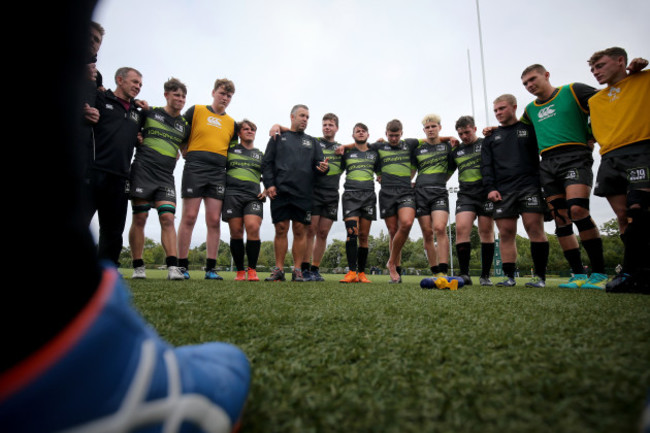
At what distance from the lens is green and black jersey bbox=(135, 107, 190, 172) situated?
3.74 meters

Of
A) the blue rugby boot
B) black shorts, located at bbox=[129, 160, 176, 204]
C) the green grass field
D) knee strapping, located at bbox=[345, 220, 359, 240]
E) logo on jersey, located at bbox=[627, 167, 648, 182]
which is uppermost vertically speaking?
black shorts, located at bbox=[129, 160, 176, 204]

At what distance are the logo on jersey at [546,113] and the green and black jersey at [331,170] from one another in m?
2.68

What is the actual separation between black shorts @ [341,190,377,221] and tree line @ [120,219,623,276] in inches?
1363

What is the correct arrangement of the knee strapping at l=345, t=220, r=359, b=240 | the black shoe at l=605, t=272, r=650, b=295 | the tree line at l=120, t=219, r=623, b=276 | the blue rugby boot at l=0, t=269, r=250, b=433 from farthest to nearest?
the tree line at l=120, t=219, r=623, b=276, the knee strapping at l=345, t=220, r=359, b=240, the black shoe at l=605, t=272, r=650, b=295, the blue rugby boot at l=0, t=269, r=250, b=433

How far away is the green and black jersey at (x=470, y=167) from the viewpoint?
174 inches

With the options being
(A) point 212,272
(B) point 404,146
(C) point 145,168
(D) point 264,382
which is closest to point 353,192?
(B) point 404,146

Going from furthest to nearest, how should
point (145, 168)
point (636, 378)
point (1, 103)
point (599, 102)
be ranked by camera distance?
point (145, 168)
point (599, 102)
point (636, 378)
point (1, 103)

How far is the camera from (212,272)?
4.60m

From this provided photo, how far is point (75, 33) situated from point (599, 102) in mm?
4100

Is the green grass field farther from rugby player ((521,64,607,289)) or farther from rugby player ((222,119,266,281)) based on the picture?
rugby player ((222,119,266,281))

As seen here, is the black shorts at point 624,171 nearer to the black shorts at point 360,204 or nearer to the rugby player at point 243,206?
the black shorts at point 360,204

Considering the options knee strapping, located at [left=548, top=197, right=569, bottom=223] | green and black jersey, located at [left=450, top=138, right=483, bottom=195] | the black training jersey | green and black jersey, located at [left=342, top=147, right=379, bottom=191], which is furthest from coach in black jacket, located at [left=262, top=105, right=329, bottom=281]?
knee strapping, located at [left=548, top=197, right=569, bottom=223]

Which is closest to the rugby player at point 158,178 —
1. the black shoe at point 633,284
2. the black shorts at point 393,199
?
the black shorts at point 393,199

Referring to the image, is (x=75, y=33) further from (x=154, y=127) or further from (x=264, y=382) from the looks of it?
(x=154, y=127)
